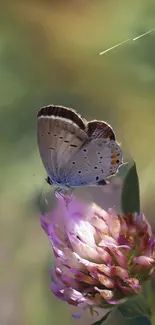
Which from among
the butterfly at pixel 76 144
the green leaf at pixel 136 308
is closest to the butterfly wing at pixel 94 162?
the butterfly at pixel 76 144

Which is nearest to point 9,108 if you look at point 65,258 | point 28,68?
point 28,68

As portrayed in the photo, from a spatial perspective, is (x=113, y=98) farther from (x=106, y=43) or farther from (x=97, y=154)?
(x=97, y=154)

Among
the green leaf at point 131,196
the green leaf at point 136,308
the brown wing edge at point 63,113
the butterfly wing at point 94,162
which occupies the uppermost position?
the brown wing edge at point 63,113

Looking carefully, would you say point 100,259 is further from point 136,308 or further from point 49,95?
point 49,95

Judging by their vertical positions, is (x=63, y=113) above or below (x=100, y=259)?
above

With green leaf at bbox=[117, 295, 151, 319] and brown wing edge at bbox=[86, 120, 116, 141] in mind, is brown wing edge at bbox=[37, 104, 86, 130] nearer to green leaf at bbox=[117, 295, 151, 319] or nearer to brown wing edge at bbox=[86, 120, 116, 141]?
brown wing edge at bbox=[86, 120, 116, 141]

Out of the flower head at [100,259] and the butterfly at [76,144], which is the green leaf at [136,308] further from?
the butterfly at [76,144]

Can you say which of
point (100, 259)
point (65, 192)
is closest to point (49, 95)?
point (65, 192)
